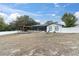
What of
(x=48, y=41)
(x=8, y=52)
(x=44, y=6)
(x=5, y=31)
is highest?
(x=44, y=6)

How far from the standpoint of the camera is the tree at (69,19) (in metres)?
1.72

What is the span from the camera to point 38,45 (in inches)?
68.0

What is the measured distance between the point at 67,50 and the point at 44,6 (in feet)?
1.88

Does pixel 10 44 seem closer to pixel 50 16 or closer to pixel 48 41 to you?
pixel 48 41

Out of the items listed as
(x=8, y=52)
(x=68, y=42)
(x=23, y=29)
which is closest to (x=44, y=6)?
(x=23, y=29)

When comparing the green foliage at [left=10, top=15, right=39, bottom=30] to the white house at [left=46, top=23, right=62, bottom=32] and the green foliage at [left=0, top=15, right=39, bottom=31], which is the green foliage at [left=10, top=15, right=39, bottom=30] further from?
the white house at [left=46, top=23, right=62, bottom=32]

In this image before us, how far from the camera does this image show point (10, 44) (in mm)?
1737

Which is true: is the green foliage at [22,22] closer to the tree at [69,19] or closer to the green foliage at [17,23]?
the green foliage at [17,23]

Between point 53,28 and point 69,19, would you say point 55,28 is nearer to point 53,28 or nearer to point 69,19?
point 53,28

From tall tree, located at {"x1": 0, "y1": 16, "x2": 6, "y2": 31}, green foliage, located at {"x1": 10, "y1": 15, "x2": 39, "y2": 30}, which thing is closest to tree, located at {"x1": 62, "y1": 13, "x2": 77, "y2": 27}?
green foliage, located at {"x1": 10, "y1": 15, "x2": 39, "y2": 30}

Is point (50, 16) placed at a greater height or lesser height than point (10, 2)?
lesser

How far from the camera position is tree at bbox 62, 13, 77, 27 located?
1.72 meters

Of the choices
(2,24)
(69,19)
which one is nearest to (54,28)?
(69,19)

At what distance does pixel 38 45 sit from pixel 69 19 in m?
0.47
